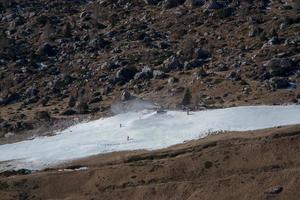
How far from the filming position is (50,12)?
504 feet

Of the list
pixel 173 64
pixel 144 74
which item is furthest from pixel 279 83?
pixel 144 74

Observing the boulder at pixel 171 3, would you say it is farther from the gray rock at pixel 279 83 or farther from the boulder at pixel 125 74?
the gray rock at pixel 279 83

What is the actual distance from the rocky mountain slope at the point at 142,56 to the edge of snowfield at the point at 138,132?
6.39 meters

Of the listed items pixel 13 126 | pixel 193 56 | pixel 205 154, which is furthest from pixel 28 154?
pixel 193 56

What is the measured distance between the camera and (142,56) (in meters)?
123

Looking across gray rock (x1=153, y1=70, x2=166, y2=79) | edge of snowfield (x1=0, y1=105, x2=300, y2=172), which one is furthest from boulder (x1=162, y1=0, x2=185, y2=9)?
edge of snowfield (x1=0, y1=105, x2=300, y2=172)

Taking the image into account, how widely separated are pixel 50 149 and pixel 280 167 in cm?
2972

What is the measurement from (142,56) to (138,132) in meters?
38.9

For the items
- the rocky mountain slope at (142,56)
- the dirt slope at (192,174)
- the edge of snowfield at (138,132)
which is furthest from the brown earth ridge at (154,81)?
the edge of snowfield at (138,132)

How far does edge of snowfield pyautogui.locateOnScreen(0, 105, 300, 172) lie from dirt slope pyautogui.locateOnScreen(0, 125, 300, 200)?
380 centimetres

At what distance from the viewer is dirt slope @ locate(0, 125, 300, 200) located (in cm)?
6656

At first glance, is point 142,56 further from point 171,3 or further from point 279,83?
point 279,83

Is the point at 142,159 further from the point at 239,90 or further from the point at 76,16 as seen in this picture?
the point at 76,16

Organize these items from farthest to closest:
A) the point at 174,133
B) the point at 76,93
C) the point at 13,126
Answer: the point at 76,93 → the point at 13,126 → the point at 174,133
